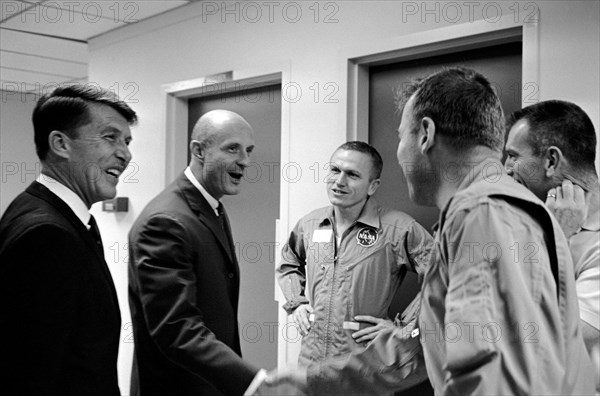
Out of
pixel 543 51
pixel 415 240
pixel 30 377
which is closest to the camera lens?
pixel 30 377

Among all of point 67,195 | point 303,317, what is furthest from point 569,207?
point 303,317

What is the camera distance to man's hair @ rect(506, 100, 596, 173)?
5.68ft

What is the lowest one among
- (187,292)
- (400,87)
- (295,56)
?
(187,292)

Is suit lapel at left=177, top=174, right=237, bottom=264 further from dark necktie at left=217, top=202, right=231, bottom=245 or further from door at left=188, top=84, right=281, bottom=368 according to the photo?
door at left=188, top=84, right=281, bottom=368

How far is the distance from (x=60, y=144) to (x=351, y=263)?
1369 mm

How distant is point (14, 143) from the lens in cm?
770

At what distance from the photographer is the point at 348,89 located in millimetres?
3168

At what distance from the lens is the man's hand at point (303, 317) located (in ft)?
8.82

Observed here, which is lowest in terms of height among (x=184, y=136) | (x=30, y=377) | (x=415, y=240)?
(x=30, y=377)

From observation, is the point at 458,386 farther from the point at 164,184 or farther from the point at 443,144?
the point at 164,184

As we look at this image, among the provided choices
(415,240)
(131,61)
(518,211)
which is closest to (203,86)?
(131,61)

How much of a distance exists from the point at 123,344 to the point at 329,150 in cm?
224

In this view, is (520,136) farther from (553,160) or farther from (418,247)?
(418,247)

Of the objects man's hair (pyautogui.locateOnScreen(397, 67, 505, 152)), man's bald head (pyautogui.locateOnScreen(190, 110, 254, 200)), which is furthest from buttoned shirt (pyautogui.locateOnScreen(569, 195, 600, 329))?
man's bald head (pyautogui.locateOnScreen(190, 110, 254, 200))
